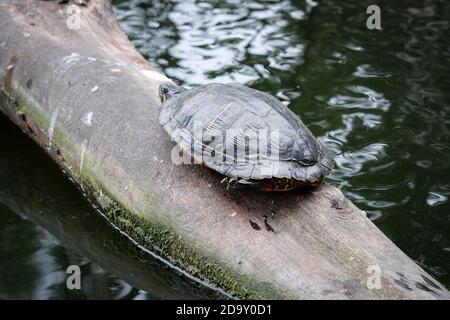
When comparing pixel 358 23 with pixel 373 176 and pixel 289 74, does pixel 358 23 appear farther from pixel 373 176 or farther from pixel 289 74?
pixel 373 176

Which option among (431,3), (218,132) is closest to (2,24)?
(218,132)

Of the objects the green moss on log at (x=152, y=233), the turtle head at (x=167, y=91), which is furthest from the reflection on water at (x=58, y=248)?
the turtle head at (x=167, y=91)

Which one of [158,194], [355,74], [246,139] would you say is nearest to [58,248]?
[158,194]

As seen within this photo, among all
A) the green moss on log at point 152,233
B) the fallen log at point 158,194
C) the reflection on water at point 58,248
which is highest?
the fallen log at point 158,194

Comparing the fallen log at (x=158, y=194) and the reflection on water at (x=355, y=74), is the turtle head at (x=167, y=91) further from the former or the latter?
the reflection on water at (x=355, y=74)

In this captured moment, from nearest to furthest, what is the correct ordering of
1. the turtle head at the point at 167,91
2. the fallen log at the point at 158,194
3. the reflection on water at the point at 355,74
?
the fallen log at the point at 158,194
the turtle head at the point at 167,91
the reflection on water at the point at 355,74

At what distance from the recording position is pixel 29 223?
14.4 ft

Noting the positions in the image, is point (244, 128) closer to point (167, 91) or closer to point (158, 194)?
point (158, 194)

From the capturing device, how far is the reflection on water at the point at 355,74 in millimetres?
4500

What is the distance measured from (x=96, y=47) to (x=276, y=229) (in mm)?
2340

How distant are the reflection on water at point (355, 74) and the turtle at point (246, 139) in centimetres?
108

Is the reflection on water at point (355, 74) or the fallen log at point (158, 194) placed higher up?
the fallen log at point (158, 194)

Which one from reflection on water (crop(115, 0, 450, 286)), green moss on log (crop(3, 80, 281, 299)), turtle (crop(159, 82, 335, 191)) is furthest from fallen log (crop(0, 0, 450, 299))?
reflection on water (crop(115, 0, 450, 286))

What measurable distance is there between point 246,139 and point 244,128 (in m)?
0.07
